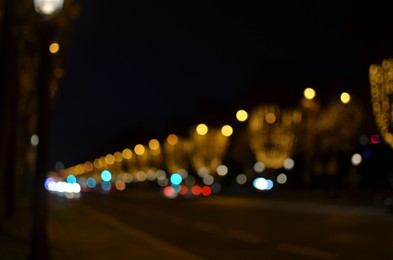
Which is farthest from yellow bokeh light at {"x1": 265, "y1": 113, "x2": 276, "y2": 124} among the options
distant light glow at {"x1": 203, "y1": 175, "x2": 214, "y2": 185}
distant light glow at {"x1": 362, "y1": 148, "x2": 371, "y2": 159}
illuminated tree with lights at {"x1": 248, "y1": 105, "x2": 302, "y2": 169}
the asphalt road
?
distant light glow at {"x1": 203, "y1": 175, "x2": 214, "y2": 185}

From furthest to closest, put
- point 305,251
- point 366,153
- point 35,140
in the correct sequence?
point 366,153
point 35,140
point 305,251

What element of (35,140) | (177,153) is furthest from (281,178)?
(35,140)

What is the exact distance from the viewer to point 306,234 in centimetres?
3053

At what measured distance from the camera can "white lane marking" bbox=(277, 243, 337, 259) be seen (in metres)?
21.6

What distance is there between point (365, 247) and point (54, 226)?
50.6 ft

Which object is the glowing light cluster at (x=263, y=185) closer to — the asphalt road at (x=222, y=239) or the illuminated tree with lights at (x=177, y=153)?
the asphalt road at (x=222, y=239)

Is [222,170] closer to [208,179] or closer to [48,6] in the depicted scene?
[208,179]

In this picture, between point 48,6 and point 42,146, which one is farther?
point 42,146

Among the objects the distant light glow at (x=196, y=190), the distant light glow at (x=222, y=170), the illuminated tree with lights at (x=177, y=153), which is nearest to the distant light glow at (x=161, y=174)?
the illuminated tree with lights at (x=177, y=153)

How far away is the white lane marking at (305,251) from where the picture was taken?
70.9 ft

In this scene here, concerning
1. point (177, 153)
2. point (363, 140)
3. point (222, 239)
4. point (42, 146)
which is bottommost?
point (222, 239)

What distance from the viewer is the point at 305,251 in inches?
915

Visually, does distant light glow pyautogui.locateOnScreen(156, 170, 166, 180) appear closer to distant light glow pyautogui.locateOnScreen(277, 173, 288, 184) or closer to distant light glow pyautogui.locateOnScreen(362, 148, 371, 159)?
distant light glow pyautogui.locateOnScreen(277, 173, 288, 184)

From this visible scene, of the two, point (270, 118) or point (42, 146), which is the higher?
point (270, 118)
